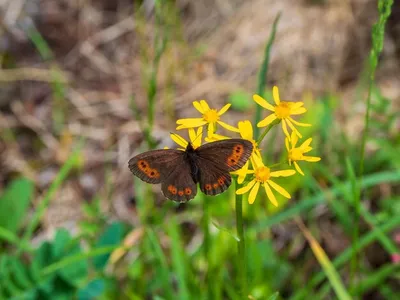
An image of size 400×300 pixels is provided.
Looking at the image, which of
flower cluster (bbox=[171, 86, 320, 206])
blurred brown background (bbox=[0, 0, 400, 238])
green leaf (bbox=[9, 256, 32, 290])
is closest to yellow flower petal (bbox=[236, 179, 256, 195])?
flower cluster (bbox=[171, 86, 320, 206])

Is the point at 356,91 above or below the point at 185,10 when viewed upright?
below

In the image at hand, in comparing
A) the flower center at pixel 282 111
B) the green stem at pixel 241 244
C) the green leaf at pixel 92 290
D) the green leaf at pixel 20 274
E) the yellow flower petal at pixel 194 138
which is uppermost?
the flower center at pixel 282 111

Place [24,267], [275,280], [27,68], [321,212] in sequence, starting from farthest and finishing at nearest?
1. [27,68]
2. [321,212]
3. [275,280]
4. [24,267]

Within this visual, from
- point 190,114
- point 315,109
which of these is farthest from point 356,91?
point 190,114

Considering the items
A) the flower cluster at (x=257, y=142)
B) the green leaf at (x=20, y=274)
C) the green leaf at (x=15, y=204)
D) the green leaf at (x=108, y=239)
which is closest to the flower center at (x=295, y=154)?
the flower cluster at (x=257, y=142)

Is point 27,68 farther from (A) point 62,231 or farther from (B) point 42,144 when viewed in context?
(A) point 62,231

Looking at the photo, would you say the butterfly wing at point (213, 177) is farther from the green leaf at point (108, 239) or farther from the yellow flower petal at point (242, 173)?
the green leaf at point (108, 239)
